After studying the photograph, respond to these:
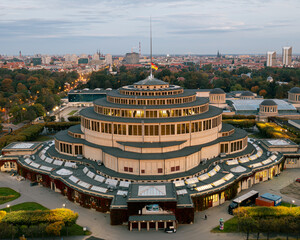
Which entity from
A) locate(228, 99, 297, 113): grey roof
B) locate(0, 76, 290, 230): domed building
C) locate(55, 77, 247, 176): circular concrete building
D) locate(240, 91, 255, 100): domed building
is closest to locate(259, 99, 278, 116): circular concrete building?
locate(228, 99, 297, 113): grey roof

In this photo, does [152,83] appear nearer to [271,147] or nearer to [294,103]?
[271,147]

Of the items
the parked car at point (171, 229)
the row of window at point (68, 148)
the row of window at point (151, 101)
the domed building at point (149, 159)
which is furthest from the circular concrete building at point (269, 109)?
the parked car at point (171, 229)

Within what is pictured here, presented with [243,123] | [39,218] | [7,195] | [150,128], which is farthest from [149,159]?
[243,123]

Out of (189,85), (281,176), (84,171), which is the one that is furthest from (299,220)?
(189,85)

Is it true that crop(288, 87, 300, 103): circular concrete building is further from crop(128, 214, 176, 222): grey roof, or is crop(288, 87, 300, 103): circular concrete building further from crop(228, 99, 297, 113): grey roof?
crop(128, 214, 176, 222): grey roof

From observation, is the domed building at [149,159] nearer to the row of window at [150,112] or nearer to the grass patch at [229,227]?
the row of window at [150,112]
